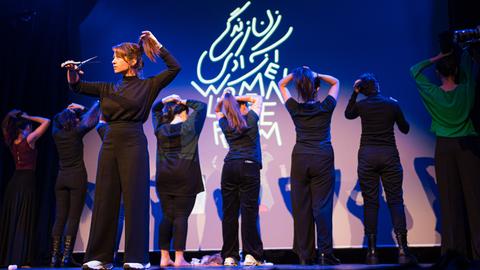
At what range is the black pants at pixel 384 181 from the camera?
440cm

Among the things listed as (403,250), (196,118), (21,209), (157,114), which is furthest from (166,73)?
(21,209)

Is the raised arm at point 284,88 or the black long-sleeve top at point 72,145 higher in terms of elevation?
the raised arm at point 284,88

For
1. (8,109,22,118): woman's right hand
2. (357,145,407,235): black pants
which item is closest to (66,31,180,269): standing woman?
(357,145,407,235): black pants

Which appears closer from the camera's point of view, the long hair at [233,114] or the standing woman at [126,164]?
the standing woman at [126,164]

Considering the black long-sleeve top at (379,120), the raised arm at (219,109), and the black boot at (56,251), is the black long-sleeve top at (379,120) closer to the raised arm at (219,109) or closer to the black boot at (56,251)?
the raised arm at (219,109)

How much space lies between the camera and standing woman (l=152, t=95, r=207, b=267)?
15.4 feet

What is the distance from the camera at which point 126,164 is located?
3.47m

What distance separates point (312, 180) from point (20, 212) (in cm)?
340

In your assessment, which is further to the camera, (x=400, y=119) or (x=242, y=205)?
(x=242, y=205)

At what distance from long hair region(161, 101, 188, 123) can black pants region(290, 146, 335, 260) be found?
1.43m

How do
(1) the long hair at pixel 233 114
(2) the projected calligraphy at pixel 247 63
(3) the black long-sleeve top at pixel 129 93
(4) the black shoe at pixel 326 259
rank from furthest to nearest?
(2) the projected calligraphy at pixel 247 63
(1) the long hair at pixel 233 114
(4) the black shoe at pixel 326 259
(3) the black long-sleeve top at pixel 129 93

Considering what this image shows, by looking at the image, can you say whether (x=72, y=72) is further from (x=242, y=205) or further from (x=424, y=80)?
(x=424, y=80)


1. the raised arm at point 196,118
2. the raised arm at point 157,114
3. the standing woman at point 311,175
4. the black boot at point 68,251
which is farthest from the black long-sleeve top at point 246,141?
the black boot at point 68,251

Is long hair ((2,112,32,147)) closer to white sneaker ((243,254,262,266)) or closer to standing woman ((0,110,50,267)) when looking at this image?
standing woman ((0,110,50,267))
